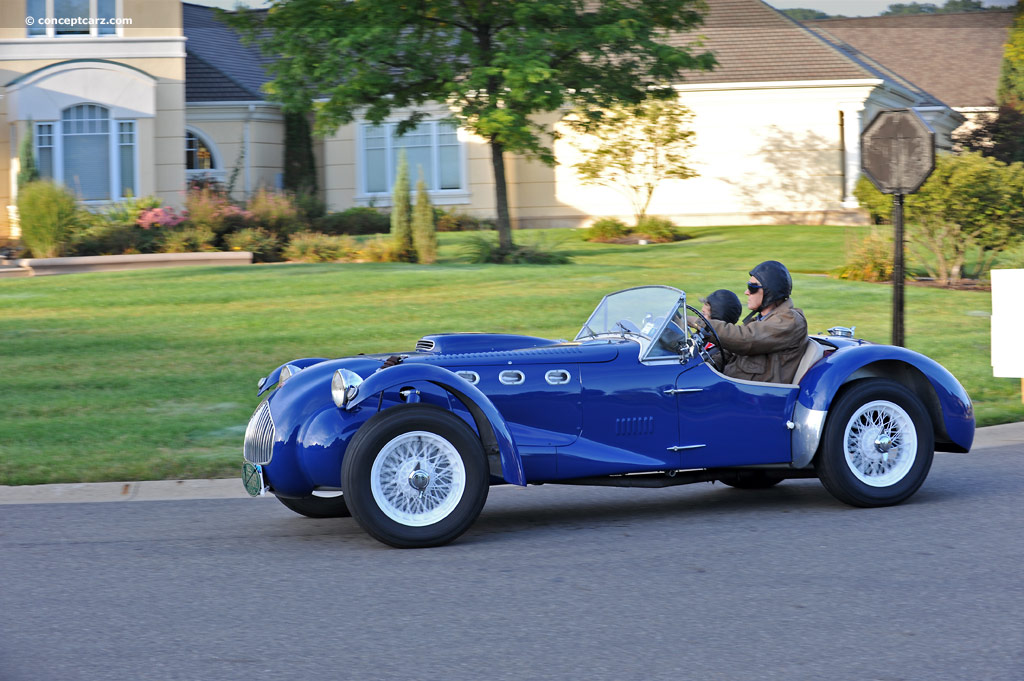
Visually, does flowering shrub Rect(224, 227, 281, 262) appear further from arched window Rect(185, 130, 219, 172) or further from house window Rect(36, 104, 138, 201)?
arched window Rect(185, 130, 219, 172)

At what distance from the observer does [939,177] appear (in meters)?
19.5

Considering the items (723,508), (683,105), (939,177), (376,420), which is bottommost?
(723,508)

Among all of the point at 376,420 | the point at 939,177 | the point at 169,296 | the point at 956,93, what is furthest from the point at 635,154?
the point at 376,420

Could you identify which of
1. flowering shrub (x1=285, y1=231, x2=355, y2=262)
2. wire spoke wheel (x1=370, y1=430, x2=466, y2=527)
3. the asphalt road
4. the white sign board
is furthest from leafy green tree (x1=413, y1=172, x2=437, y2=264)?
wire spoke wheel (x1=370, y1=430, x2=466, y2=527)

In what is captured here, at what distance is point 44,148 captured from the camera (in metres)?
27.9

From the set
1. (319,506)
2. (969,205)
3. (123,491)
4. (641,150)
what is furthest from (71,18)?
(319,506)

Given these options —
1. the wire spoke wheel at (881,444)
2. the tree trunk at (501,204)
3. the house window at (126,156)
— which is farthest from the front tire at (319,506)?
the house window at (126,156)

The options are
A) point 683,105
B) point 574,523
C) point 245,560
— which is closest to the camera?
point 245,560

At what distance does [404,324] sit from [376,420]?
9519mm

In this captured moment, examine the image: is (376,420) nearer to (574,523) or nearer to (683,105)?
(574,523)

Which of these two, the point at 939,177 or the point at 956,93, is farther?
the point at 956,93

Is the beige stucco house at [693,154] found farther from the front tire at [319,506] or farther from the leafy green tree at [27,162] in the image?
the front tire at [319,506]

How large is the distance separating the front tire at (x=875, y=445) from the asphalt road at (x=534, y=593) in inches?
6.5

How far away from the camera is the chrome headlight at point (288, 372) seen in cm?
700
